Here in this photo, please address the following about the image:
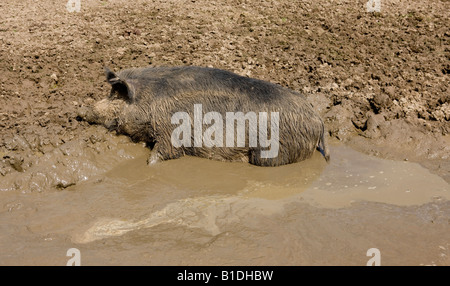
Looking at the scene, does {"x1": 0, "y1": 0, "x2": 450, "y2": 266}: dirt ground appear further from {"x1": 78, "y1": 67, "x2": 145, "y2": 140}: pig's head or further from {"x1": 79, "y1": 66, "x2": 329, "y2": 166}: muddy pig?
{"x1": 79, "y1": 66, "x2": 329, "y2": 166}: muddy pig

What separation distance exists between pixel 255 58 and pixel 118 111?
2989 mm

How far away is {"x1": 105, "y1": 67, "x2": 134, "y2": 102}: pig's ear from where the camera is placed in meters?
5.93

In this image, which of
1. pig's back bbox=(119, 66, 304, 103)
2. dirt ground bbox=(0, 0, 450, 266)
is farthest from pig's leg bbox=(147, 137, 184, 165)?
dirt ground bbox=(0, 0, 450, 266)

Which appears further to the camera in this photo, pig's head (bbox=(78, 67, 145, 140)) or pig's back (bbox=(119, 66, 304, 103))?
pig's head (bbox=(78, 67, 145, 140))

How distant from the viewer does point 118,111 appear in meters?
6.20

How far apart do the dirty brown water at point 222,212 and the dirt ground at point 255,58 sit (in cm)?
33

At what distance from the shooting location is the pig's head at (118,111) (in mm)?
6102
